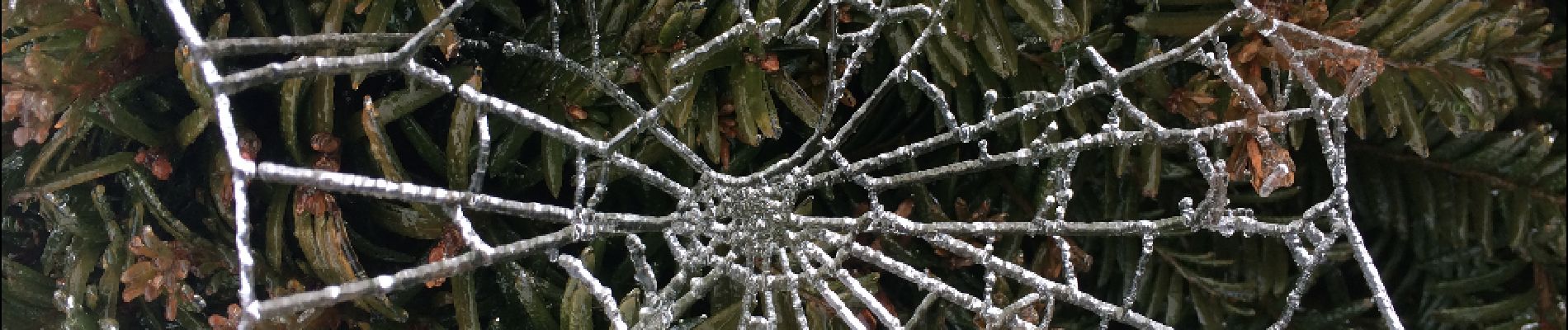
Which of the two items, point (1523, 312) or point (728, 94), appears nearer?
point (728, 94)

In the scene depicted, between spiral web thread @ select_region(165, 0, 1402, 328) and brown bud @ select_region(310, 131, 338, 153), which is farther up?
brown bud @ select_region(310, 131, 338, 153)

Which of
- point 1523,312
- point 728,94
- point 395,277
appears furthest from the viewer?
point 1523,312

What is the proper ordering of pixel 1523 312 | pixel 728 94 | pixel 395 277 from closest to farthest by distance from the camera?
pixel 395 277
pixel 728 94
pixel 1523 312

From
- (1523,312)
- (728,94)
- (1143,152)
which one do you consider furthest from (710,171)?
(1523,312)

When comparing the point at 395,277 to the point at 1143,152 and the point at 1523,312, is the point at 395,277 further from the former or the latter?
the point at 1523,312

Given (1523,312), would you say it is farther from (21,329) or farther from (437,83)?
(21,329)

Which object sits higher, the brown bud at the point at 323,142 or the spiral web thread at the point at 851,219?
the brown bud at the point at 323,142
